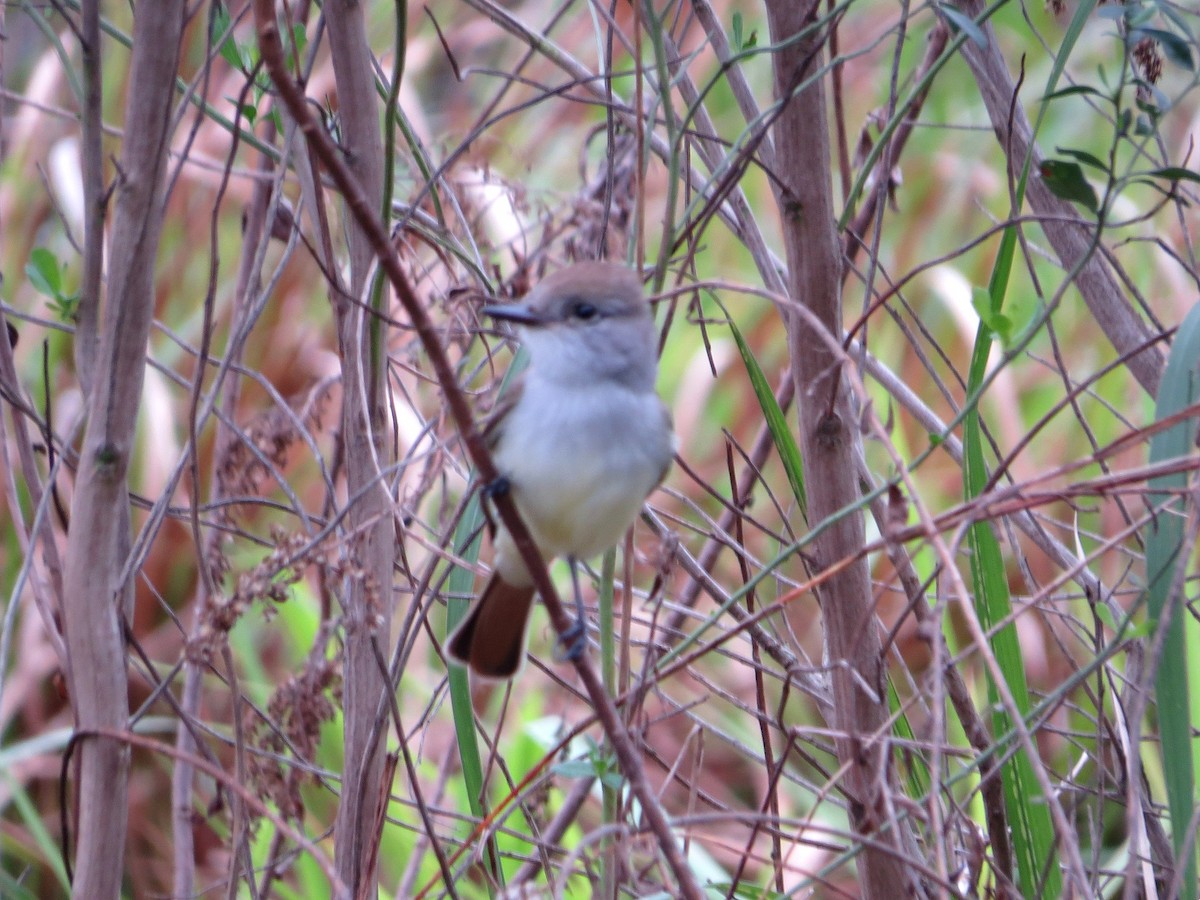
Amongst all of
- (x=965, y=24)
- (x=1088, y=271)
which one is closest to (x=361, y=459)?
(x=965, y=24)

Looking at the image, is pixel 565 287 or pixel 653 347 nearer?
pixel 565 287

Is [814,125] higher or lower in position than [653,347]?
higher

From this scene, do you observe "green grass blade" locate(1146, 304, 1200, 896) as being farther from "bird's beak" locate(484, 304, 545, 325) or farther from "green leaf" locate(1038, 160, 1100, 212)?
"bird's beak" locate(484, 304, 545, 325)

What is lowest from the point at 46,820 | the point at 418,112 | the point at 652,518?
the point at 46,820

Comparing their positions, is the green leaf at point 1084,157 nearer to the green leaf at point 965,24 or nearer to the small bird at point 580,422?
the green leaf at point 965,24

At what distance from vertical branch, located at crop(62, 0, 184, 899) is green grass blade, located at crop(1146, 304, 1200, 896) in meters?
1.42

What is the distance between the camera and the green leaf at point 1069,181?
1.96 metres

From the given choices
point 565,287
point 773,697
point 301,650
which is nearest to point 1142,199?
point 773,697

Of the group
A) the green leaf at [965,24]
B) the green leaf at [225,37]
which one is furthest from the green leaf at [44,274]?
the green leaf at [965,24]

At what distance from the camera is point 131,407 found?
1813 mm

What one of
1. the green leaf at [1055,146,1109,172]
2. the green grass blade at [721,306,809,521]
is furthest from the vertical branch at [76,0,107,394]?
the green leaf at [1055,146,1109,172]

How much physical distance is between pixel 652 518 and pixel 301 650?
254 centimetres

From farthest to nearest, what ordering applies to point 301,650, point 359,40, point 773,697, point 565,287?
1. point 773,697
2. point 301,650
3. point 565,287
4. point 359,40

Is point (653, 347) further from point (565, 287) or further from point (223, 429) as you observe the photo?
point (223, 429)
